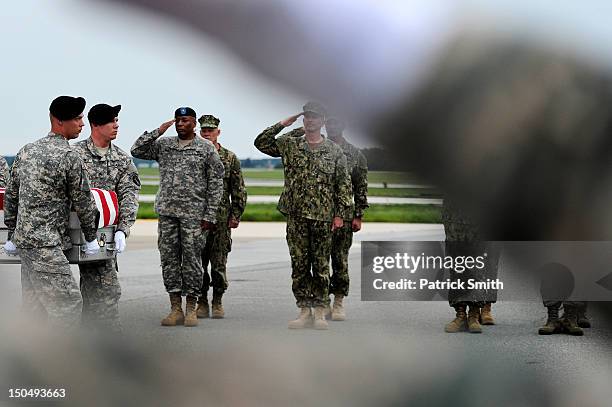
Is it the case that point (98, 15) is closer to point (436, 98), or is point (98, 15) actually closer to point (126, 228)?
point (126, 228)

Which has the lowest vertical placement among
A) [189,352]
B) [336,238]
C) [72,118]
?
[189,352]

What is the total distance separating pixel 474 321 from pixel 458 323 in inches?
3.7

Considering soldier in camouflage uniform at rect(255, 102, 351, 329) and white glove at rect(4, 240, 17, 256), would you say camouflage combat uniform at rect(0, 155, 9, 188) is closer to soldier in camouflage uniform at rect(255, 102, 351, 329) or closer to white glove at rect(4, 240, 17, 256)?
soldier in camouflage uniform at rect(255, 102, 351, 329)

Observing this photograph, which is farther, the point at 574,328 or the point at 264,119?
the point at 574,328

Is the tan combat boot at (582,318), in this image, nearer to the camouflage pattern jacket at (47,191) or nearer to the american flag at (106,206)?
the american flag at (106,206)

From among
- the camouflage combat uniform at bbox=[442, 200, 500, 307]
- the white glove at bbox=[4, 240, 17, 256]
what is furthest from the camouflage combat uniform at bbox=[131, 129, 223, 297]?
the white glove at bbox=[4, 240, 17, 256]

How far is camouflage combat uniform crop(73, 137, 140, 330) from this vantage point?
238 inches

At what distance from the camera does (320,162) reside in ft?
23.2

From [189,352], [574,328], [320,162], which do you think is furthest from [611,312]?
[189,352]

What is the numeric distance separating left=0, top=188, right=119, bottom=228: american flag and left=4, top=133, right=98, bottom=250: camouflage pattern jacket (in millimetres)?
418

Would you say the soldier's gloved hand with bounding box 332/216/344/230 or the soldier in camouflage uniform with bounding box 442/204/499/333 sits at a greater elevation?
the soldier's gloved hand with bounding box 332/216/344/230

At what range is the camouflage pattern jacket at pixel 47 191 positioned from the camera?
5.28 metres

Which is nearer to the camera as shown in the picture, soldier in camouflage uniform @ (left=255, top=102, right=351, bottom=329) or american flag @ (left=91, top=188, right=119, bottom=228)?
american flag @ (left=91, top=188, right=119, bottom=228)

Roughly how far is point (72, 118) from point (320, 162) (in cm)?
201
